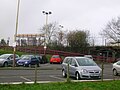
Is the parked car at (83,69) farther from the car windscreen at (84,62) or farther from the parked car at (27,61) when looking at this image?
the parked car at (27,61)

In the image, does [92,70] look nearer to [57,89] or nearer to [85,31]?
[57,89]

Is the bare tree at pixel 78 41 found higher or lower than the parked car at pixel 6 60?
higher

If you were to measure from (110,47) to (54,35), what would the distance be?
2329cm

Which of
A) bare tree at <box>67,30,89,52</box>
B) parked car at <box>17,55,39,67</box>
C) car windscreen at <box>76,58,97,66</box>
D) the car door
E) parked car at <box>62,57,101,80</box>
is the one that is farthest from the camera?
bare tree at <box>67,30,89,52</box>

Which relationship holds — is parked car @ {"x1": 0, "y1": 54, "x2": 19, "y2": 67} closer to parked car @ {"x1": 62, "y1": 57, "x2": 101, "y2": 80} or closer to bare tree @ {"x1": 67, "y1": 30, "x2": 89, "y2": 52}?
parked car @ {"x1": 62, "y1": 57, "x2": 101, "y2": 80}

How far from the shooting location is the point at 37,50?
68.9 m

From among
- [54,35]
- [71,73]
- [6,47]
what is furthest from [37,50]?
[71,73]

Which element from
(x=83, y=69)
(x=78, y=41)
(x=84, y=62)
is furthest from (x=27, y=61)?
(x=78, y=41)

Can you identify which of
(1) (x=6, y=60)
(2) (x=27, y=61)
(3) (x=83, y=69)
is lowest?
(3) (x=83, y=69)

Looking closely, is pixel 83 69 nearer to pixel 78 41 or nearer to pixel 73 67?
pixel 73 67

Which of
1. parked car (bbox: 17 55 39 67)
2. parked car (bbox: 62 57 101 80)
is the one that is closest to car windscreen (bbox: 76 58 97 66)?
parked car (bbox: 62 57 101 80)

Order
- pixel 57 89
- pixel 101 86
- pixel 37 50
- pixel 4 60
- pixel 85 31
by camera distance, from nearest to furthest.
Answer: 1. pixel 57 89
2. pixel 101 86
3. pixel 4 60
4. pixel 37 50
5. pixel 85 31

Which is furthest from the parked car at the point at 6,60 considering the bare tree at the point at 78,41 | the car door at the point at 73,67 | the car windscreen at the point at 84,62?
the bare tree at the point at 78,41

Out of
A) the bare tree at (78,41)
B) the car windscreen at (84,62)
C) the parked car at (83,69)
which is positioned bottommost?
the parked car at (83,69)
